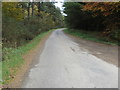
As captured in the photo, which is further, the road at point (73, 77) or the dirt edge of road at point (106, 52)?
the dirt edge of road at point (106, 52)

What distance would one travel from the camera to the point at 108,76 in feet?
20.3

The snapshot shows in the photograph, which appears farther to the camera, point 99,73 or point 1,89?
point 99,73

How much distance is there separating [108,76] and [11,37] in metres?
9.24

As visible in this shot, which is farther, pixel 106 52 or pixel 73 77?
pixel 106 52

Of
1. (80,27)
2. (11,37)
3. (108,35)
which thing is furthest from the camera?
(80,27)

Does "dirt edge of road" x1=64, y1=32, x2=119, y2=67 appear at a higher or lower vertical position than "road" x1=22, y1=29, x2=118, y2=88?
lower

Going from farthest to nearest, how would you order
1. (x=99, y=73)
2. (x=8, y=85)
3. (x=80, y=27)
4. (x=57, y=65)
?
(x=80, y=27)
(x=57, y=65)
(x=99, y=73)
(x=8, y=85)

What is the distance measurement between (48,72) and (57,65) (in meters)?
1.19

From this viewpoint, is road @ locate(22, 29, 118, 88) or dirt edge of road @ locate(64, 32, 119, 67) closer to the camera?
road @ locate(22, 29, 118, 88)

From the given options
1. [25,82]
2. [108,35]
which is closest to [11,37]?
[25,82]

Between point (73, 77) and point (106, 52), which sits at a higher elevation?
point (73, 77)

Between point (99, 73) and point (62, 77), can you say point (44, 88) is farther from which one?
point (99, 73)

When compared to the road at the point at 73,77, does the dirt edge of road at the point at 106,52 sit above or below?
below

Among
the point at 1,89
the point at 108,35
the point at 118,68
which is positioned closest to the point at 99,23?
the point at 108,35
